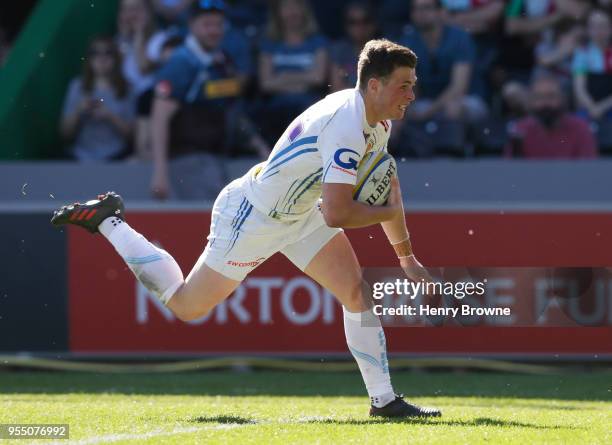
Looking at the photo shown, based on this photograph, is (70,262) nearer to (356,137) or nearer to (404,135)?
(404,135)

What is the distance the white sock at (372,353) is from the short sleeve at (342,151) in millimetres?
955

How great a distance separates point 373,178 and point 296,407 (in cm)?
192

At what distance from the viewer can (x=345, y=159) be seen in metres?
6.53

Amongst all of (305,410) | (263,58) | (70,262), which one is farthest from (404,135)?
(305,410)

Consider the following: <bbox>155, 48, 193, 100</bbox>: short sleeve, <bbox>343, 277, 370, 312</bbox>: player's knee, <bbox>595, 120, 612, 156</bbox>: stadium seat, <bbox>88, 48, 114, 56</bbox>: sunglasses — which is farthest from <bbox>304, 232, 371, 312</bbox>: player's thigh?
<bbox>88, 48, 114, 56</bbox>: sunglasses

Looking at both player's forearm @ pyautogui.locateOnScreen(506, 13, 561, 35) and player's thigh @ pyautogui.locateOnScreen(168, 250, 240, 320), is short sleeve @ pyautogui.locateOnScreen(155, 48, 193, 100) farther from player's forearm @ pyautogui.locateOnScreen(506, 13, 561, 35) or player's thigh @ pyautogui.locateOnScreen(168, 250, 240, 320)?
player's thigh @ pyautogui.locateOnScreen(168, 250, 240, 320)

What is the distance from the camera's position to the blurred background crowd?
11047 mm

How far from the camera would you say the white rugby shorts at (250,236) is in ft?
23.3

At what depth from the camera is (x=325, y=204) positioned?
6.56 meters

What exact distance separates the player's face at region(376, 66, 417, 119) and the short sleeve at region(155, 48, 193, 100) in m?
4.49

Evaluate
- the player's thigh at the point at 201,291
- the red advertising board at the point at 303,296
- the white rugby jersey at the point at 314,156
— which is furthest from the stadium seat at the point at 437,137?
the player's thigh at the point at 201,291

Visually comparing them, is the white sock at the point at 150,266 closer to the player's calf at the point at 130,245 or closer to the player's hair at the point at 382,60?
the player's calf at the point at 130,245

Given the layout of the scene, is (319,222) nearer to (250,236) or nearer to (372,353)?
(250,236)

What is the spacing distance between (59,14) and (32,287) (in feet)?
13.5
